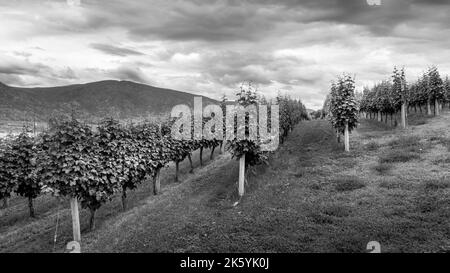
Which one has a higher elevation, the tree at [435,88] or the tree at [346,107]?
the tree at [435,88]

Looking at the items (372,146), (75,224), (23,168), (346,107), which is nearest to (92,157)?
(75,224)

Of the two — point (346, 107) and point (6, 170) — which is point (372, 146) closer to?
point (346, 107)

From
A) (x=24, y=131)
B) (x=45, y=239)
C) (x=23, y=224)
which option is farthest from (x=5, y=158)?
(x=45, y=239)

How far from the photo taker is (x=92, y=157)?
71.7 feet

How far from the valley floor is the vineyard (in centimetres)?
277

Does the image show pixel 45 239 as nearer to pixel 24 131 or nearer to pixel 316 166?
pixel 24 131

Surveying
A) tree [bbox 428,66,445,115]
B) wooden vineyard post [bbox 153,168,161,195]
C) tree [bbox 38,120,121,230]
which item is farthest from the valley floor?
tree [bbox 428,66,445,115]

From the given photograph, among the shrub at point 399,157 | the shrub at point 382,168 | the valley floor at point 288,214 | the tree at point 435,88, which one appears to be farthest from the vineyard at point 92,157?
the tree at point 435,88

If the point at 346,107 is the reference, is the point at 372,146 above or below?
below

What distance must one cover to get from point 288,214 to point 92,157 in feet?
47.1

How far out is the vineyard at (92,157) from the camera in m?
20.3

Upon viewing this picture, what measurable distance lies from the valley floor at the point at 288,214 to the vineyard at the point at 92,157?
2.77 meters

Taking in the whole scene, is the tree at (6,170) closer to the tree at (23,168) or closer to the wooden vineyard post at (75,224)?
the tree at (23,168)

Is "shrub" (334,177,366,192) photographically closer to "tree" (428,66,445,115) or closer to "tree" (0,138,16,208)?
"tree" (0,138,16,208)
